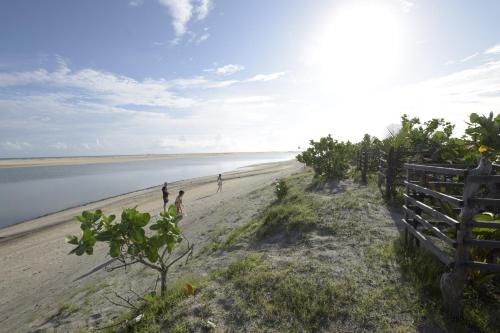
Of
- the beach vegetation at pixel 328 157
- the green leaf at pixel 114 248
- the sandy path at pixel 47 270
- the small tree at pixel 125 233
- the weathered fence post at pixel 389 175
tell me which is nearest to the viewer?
the small tree at pixel 125 233

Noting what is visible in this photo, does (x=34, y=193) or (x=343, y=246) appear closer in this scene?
(x=343, y=246)

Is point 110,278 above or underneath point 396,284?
underneath

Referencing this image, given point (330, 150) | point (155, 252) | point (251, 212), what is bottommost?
point (251, 212)

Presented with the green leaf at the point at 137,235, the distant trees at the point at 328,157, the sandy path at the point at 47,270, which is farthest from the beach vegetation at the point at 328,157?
the green leaf at the point at 137,235

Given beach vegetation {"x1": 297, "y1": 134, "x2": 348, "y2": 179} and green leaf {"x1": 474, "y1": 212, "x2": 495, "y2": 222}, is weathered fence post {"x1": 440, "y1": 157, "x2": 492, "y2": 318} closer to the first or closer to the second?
green leaf {"x1": 474, "y1": 212, "x2": 495, "y2": 222}

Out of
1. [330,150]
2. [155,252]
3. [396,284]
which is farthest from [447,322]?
[330,150]

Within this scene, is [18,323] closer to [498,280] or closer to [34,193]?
[498,280]

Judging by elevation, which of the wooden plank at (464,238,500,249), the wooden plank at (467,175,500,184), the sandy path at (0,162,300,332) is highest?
the wooden plank at (467,175,500,184)

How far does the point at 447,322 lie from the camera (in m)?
4.04

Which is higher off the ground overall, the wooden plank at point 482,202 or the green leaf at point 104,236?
the wooden plank at point 482,202

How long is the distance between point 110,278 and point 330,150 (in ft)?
46.6

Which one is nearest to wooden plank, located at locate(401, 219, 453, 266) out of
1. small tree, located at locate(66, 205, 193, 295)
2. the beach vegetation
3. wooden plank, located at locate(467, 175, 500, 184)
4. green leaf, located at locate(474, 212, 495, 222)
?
green leaf, located at locate(474, 212, 495, 222)

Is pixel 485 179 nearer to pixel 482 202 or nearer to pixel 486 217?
pixel 482 202

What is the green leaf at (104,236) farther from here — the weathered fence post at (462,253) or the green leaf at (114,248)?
the weathered fence post at (462,253)
